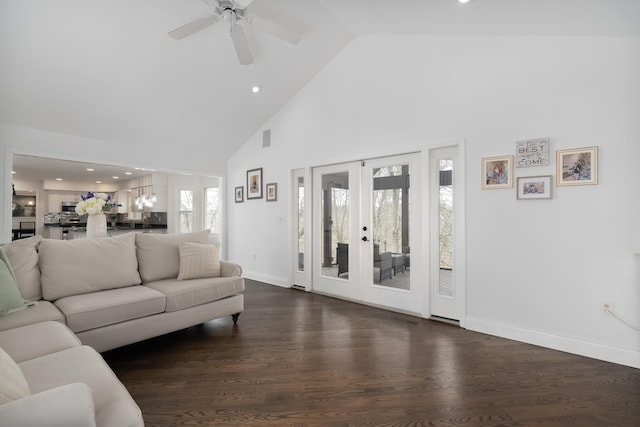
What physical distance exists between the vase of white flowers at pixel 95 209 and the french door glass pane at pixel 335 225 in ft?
8.61

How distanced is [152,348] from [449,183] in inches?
131

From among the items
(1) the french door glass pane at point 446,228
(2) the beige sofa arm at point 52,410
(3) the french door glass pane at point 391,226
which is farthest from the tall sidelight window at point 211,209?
(2) the beige sofa arm at point 52,410

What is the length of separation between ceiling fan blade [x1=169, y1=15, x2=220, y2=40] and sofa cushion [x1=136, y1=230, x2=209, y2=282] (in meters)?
1.97

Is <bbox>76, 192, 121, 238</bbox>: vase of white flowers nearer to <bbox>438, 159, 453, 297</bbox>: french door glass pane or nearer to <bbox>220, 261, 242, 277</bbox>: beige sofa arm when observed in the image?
<bbox>220, 261, 242, 277</bbox>: beige sofa arm

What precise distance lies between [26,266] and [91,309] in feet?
2.32

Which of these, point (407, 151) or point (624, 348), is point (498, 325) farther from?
point (407, 151)

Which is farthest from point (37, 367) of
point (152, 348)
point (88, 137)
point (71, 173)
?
point (71, 173)

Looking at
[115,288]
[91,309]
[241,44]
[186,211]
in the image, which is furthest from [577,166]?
[186,211]

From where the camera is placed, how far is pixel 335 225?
450 cm

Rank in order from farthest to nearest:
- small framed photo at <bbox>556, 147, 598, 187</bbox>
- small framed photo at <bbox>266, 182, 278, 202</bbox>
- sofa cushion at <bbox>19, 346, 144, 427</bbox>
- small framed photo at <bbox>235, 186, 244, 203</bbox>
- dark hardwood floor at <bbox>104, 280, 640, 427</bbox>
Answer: small framed photo at <bbox>235, 186, 244, 203</bbox> → small framed photo at <bbox>266, 182, 278, 202</bbox> → small framed photo at <bbox>556, 147, 598, 187</bbox> → dark hardwood floor at <bbox>104, 280, 640, 427</bbox> → sofa cushion at <bbox>19, 346, 144, 427</bbox>

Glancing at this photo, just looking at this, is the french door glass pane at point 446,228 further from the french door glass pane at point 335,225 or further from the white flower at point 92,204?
the white flower at point 92,204

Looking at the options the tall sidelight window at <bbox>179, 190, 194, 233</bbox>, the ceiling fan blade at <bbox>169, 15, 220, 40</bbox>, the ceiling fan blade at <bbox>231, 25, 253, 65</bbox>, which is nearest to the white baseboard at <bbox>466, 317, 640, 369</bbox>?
the ceiling fan blade at <bbox>231, 25, 253, 65</bbox>

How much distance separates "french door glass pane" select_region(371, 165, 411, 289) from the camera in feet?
12.3

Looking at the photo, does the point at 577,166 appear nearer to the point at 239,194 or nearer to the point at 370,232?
the point at 370,232
